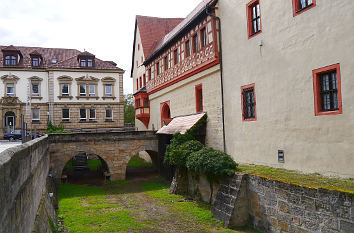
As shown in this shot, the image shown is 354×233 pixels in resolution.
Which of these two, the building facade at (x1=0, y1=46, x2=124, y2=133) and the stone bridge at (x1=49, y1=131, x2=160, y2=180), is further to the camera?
the building facade at (x1=0, y1=46, x2=124, y2=133)

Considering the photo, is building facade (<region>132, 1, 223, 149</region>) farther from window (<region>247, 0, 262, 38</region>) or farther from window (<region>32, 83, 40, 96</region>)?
window (<region>32, 83, 40, 96</region>)

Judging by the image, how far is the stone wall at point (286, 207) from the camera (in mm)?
7285

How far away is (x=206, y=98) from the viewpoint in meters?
16.7

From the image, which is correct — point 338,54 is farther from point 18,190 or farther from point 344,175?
point 18,190

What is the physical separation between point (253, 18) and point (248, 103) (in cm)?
381

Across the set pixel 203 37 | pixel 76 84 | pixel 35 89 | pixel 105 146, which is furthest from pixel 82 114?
pixel 203 37

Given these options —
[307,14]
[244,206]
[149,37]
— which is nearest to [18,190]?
[244,206]

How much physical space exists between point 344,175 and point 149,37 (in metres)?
24.6

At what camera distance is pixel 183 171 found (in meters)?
16.0

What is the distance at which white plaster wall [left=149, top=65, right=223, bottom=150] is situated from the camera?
51.3 feet

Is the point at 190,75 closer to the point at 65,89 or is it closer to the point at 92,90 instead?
the point at 92,90

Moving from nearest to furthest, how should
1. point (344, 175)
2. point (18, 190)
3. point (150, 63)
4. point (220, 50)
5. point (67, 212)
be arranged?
1. point (18, 190)
2. point (344, 175)
3. point (67, 212)
4. point (220, 50)
5. point (150, 63)

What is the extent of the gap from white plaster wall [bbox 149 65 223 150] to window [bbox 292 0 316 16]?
549 cm

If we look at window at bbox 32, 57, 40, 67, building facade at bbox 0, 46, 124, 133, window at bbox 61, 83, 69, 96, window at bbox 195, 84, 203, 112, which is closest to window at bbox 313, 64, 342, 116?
window at bbox 195, 84, 203, 112
